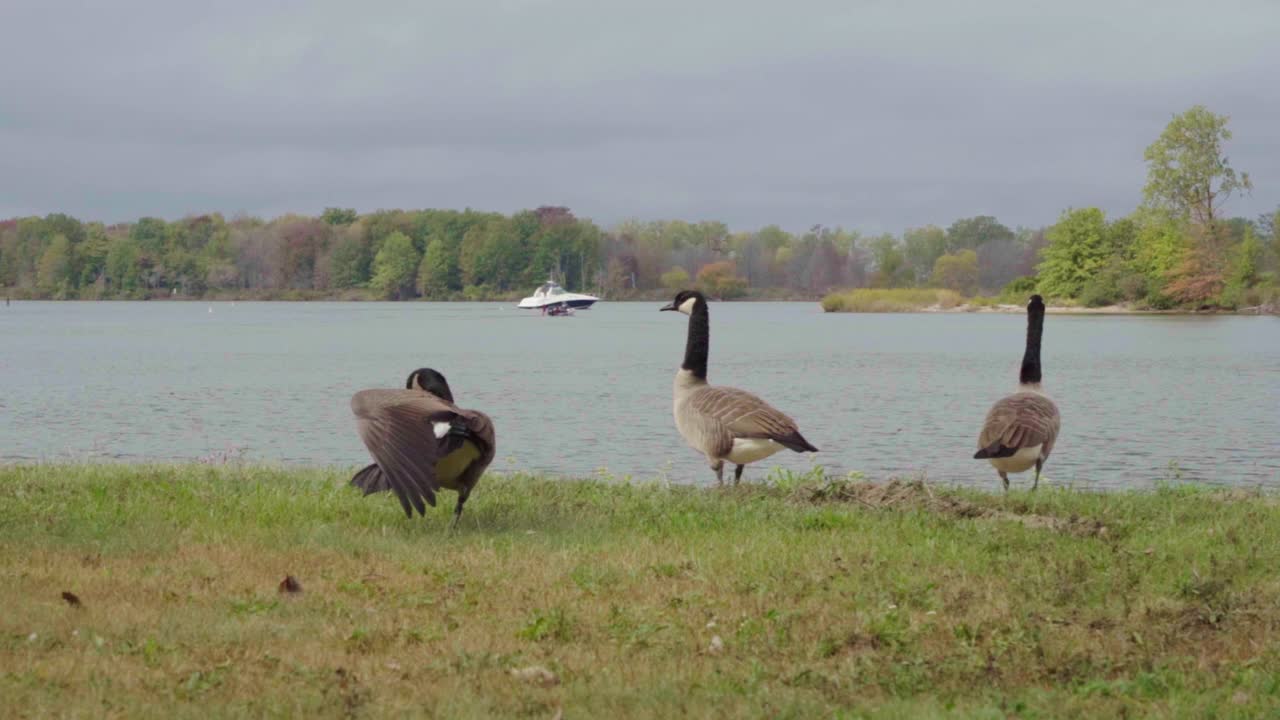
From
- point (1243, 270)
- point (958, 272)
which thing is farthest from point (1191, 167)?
point (958, 272)

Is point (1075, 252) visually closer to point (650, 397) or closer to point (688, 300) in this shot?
point (650, 397)

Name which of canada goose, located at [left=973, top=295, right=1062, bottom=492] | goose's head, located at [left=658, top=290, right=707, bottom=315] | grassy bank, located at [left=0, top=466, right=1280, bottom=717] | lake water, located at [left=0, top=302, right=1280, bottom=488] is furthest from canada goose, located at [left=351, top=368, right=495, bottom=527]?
lake water, located at [left=0, top=302, right=1280, bottom=488]

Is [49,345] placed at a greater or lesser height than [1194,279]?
lesser

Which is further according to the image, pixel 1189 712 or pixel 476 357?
pixel 476 357

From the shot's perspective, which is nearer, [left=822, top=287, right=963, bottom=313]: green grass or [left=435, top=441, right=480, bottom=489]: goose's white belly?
[left=435, top=441, right=480, bottom=489]: goose's white belly

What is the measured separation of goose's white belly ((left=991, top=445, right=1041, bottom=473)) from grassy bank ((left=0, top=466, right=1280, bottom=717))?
3.50ft

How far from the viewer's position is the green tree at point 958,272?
18938 centimetres

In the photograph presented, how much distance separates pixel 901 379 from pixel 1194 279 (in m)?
77.7

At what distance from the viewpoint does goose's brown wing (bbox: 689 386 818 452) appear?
41.0 feet

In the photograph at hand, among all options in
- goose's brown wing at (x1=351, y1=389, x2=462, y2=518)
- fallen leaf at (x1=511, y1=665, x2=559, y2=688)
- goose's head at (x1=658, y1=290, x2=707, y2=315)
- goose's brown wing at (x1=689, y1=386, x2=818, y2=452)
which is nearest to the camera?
fallen leaf at (x1=511, y1=665, x2=559, y2=688)

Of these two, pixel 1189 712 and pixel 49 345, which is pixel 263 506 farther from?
pixel 49 345

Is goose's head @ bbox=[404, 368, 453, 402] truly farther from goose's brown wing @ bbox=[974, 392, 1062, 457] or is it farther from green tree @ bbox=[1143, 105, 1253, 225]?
green tree @ bbox=[1143, 105, 1253, 225]

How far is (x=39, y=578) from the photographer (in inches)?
318

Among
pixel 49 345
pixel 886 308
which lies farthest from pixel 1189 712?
pixel 886 308
